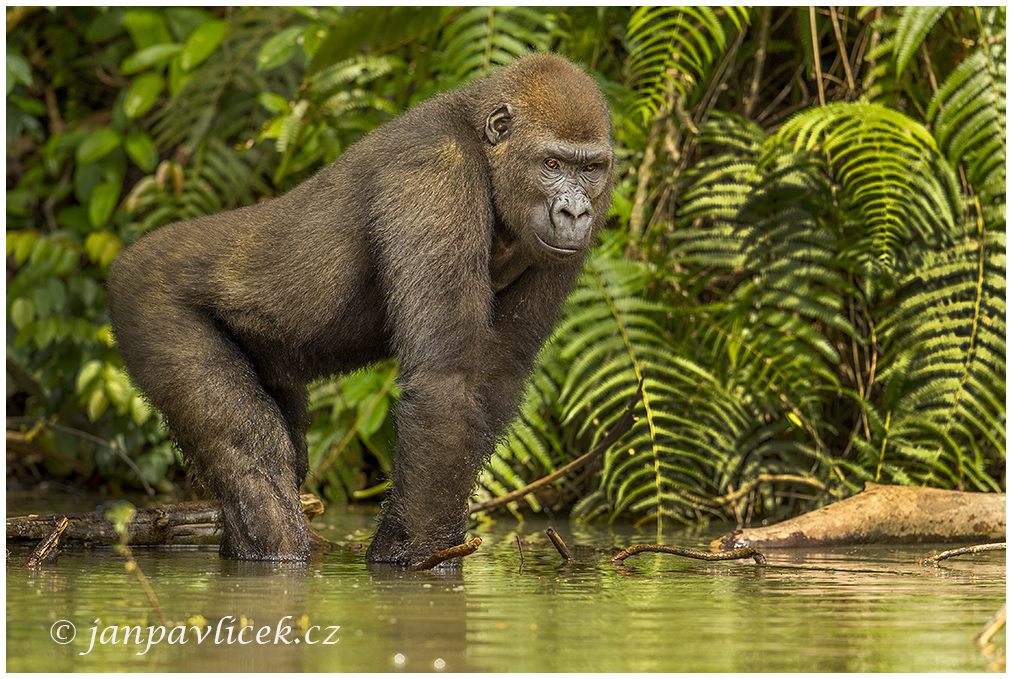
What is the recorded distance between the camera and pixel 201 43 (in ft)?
28.9

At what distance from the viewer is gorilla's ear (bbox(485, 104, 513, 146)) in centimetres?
509

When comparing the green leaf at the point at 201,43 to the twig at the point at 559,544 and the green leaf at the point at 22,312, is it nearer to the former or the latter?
the green leaf at the point at 22,312

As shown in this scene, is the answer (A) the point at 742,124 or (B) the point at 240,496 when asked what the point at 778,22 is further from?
(B) the point at 240,496

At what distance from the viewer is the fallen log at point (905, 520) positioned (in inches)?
215

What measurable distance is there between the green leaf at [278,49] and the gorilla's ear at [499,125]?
3628mm

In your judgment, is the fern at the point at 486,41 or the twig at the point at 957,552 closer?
the twig at the point at 957,552

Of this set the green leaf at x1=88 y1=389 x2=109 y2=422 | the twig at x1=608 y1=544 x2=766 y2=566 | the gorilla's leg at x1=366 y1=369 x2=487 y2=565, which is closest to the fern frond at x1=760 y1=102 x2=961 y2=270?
the twig at x1=608 y1=544 x2=766 y2=566

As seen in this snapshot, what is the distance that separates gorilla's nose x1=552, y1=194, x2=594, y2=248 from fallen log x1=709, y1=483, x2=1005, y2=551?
1.79m

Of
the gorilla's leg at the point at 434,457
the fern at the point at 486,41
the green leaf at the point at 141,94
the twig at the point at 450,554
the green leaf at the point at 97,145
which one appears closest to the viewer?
the twig at the point at 450,554

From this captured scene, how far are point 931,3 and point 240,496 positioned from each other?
525cm

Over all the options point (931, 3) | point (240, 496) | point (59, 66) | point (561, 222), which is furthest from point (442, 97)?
point (59, 66)

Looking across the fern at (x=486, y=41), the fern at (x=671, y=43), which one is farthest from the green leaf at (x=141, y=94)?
the fern at (x=671, y=43)

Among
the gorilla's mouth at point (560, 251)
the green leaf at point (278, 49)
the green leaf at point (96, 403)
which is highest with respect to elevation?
the green leaf at point (278, 49)

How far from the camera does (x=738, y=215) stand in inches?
300
